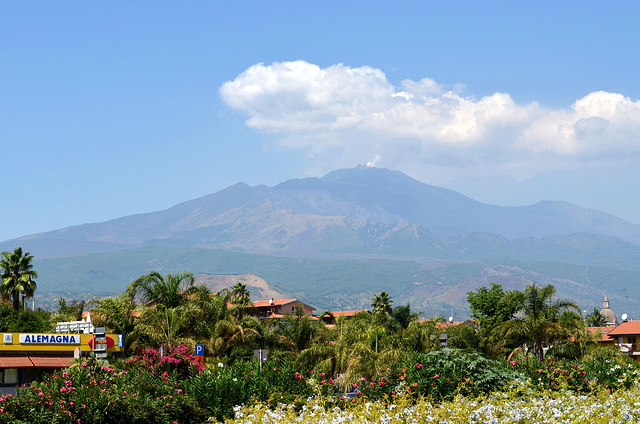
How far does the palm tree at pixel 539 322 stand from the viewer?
4688 centimetres

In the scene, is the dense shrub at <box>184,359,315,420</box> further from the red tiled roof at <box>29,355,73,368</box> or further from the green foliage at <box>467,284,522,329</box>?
the green foliage at <box>467,284,522,329</box>

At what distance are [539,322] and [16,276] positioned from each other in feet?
141

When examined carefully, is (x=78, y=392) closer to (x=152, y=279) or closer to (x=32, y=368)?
(x=32, y=368)

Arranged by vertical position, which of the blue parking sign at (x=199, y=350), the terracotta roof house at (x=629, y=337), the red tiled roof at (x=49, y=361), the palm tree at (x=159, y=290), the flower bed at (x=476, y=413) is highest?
the palm tree at (x=159, y=290)

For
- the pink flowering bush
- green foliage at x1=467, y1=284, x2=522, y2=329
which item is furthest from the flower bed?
green foliage at x1=467, y1=284, x2=522, y2=329

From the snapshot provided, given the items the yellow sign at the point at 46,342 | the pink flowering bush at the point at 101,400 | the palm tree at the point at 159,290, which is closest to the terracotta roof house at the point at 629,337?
the palm tree at the point at 159,290

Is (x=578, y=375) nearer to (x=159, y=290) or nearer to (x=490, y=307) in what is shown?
(x=159, y=290)

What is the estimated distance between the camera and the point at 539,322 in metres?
47.0

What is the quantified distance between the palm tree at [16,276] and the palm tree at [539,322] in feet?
129

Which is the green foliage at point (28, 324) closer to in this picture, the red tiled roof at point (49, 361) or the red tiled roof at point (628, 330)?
the red tiled roof at point (49, 361)

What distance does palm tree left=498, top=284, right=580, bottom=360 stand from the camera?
46.9m

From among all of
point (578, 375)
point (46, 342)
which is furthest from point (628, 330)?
point (46, 342)

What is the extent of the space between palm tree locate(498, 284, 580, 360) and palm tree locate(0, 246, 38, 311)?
39.2 metres

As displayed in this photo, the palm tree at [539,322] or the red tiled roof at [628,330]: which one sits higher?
the palm tree at [539,322]
